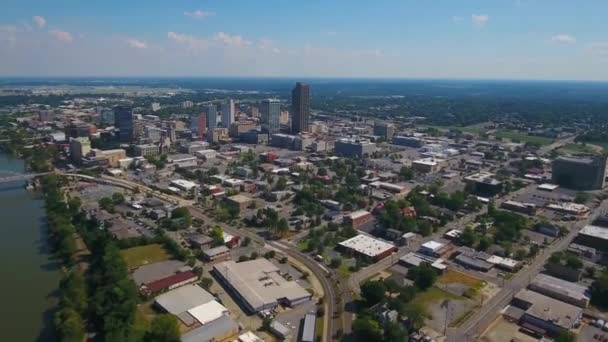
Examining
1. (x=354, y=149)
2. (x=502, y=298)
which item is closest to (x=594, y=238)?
(x=502, y=298)

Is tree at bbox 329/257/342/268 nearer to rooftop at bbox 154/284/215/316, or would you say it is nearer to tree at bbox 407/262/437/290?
tree at bbox 407/262/437/290

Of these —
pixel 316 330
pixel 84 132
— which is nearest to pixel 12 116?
pixel 84 132

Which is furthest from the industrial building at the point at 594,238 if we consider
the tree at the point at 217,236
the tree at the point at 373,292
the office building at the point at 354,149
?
the office building at the point at 354,149

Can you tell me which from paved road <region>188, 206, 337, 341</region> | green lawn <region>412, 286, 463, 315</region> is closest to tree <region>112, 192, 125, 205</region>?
paved road <region>188, 206, 337, 341</region>

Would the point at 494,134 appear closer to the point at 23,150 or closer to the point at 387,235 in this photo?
the point at 387,235

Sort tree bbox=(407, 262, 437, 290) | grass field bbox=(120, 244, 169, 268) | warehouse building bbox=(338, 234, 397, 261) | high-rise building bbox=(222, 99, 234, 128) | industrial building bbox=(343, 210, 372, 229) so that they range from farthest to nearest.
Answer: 1. high-rise building bbox=(222, 99, 234, 128)
2. industrial building bbox=(343, 210, 372, 229)
3. warehouse building bbox=(338, 234, 397, 261)
4. grass field bbox=(120, 244, 169, 268)
5. tree bbox=(407, 262, 437, 290)
